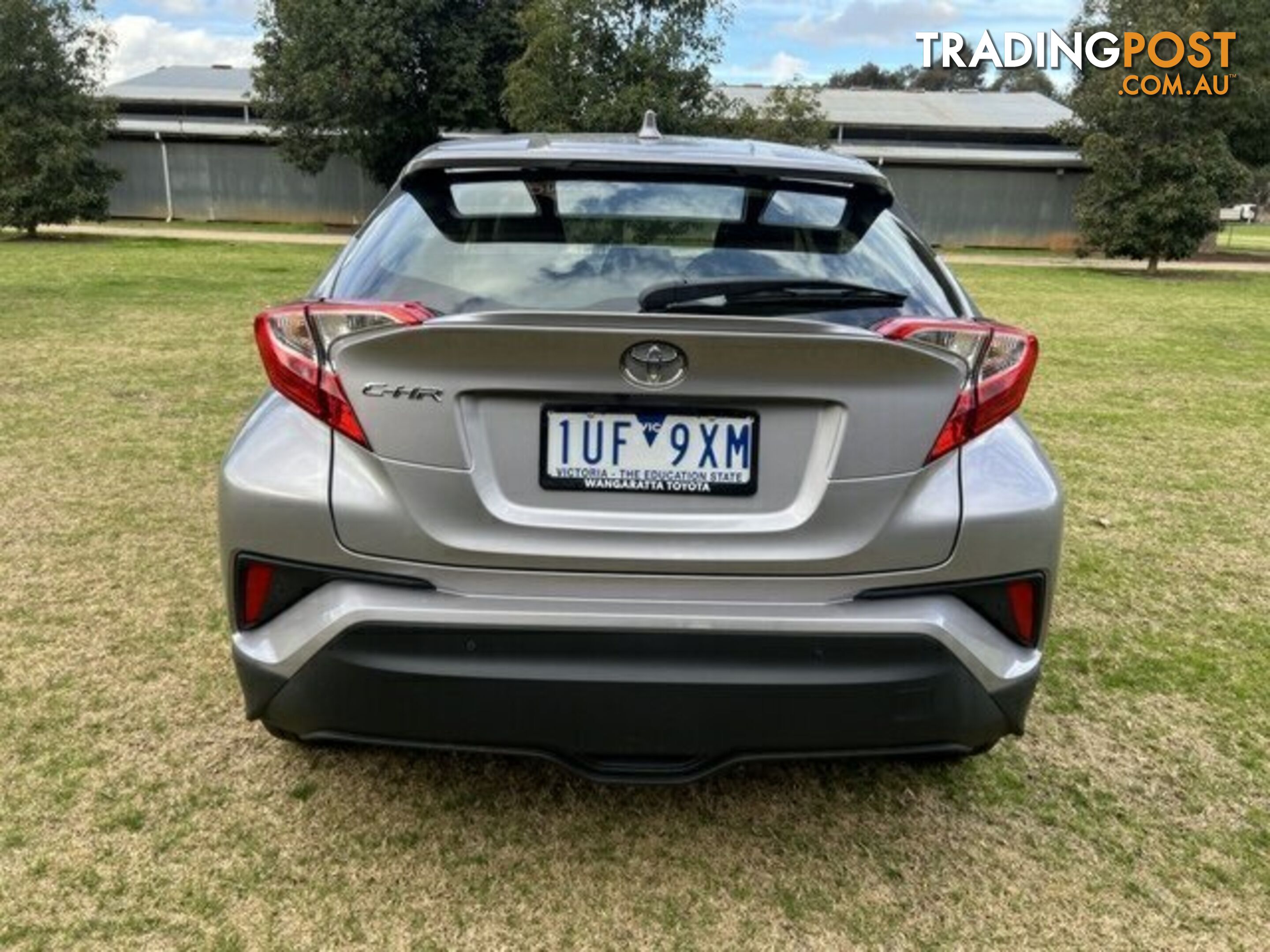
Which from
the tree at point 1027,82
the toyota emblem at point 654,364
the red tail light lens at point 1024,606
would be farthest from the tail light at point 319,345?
the tree at point 1027,82

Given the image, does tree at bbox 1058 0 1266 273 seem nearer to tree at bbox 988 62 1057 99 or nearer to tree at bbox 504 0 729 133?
tree at bbox 504 0 729 133

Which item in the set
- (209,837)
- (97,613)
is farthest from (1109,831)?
(97,613)

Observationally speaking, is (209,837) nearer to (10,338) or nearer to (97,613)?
(97,613)

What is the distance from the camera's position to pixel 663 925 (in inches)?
84.1

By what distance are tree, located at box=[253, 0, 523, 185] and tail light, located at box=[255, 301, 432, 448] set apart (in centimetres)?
2711

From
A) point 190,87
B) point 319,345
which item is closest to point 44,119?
point 190,87

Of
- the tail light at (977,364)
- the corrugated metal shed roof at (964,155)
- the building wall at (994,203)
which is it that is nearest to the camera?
the tail light at (977,364)

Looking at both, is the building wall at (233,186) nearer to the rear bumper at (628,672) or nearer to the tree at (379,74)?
the tree at (379,74)

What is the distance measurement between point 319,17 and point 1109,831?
2919cm

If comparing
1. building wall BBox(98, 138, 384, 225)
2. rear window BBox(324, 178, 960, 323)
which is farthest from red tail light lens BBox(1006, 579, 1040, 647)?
building wall BBox(98, 138, 384, 225)

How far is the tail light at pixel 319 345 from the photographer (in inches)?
77.8

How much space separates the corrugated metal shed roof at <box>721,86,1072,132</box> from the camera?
115 ft

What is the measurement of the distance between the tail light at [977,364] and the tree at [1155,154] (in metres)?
22.0

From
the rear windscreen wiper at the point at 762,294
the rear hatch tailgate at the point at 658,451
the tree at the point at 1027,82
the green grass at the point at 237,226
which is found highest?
the tree at the point at 1027,82
